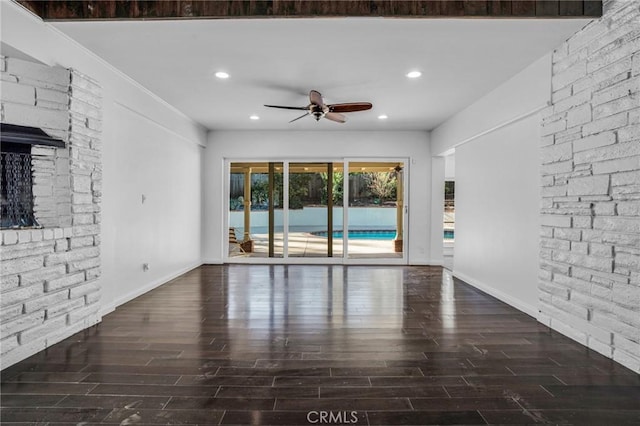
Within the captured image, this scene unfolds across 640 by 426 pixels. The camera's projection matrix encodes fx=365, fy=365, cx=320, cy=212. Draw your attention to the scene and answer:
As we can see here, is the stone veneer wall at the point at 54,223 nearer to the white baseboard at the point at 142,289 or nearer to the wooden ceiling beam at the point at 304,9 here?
the white baseboard at the point at 142,289

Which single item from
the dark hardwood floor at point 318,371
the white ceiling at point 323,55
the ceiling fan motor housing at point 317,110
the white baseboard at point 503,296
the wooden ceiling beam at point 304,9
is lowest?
the dark hardwood floor at point 318,371

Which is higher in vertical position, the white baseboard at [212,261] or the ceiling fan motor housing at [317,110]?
the ceiling fan motor housing at [317,110]

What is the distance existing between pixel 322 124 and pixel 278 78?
2414mm

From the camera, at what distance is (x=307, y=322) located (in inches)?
136

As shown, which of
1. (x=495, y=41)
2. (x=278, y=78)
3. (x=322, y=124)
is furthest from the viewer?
(x=322, y=124)

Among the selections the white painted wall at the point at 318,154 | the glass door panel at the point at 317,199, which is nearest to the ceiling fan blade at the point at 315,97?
the white painted wall at the point at 318,154

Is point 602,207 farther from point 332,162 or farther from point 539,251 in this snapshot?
point 332,162

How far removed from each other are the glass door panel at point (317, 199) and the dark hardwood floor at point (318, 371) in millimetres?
3216

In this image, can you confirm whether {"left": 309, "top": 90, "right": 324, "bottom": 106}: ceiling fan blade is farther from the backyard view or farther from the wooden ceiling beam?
the backyard view

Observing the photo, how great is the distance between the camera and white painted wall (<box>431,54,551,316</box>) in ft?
12.3

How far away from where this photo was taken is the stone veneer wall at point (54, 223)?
2.62m

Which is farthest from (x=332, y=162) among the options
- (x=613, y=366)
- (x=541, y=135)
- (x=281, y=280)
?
(x=613, y=366)

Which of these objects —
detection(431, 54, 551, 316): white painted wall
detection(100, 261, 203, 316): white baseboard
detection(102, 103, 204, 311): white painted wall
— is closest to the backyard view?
detection(102, 103, 204, 311): white painted wall

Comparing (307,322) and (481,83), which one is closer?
(307,322)
